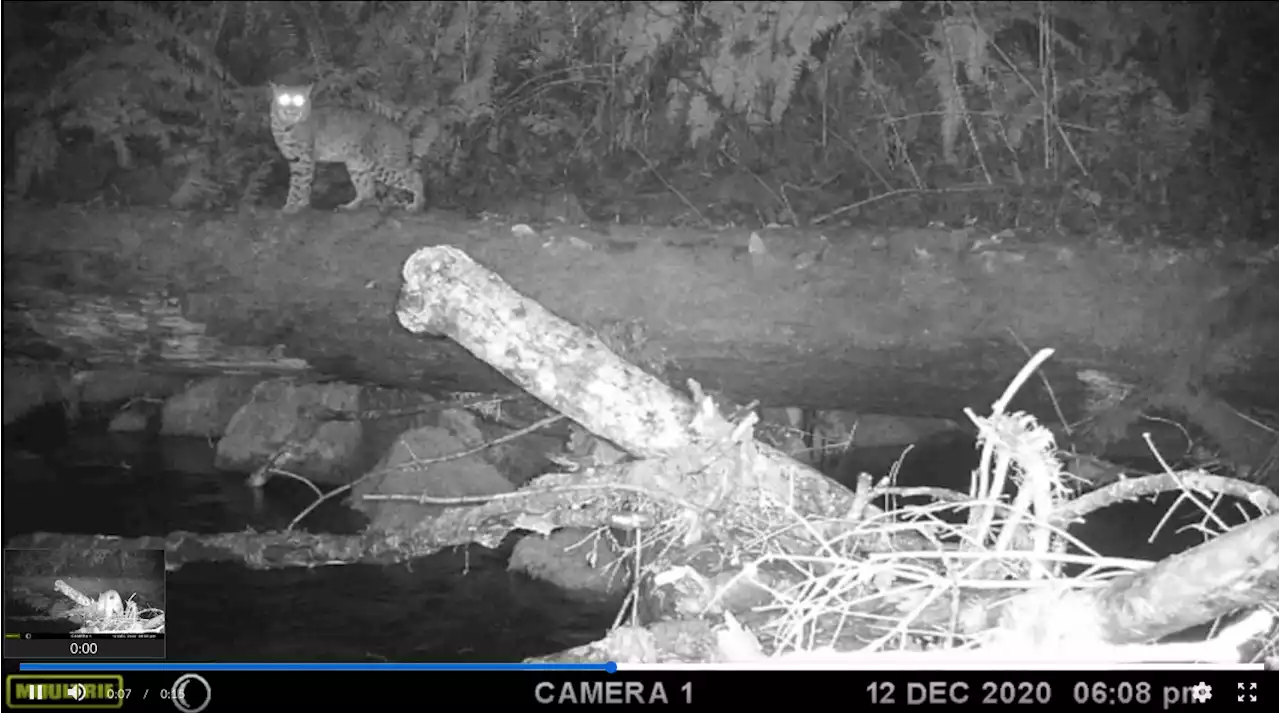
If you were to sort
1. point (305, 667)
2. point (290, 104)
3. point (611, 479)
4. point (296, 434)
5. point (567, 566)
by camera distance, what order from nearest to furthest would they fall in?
point (305, 667) → point (611, 479) → point (567, 566) → point (296, 434) → point (290, 104)

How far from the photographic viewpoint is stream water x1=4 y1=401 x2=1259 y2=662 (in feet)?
7.79

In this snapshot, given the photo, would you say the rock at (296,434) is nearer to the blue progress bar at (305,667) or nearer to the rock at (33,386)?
the rock at (33,386)

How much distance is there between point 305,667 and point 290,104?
279 cm

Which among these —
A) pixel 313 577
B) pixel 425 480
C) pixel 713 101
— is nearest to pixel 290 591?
pixel 313 577

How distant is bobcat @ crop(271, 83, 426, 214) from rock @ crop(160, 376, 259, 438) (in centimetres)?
72

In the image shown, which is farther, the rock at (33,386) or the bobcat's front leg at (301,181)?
the bobcat's front leg at (301,181)

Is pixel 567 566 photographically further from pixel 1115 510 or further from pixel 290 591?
pixel 1115 510

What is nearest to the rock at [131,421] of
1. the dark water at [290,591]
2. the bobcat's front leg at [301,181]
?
the dark water at [290,591]

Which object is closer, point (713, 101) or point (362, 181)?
point (362, 181)

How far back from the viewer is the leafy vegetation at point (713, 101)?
422 centimetres

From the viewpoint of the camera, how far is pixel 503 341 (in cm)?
241

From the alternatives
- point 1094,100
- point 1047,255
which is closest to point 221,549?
point 1047,255
